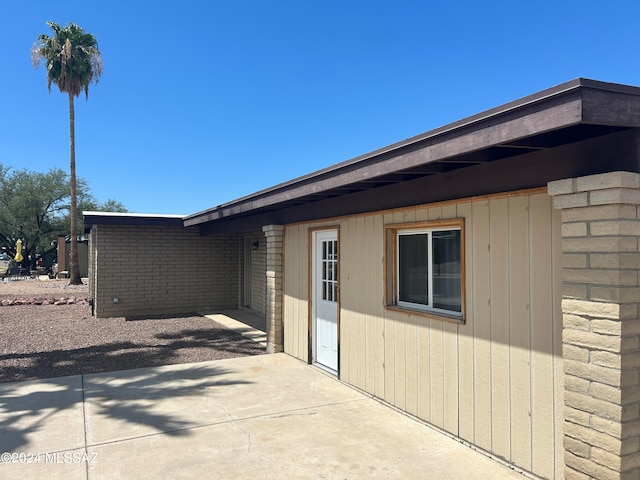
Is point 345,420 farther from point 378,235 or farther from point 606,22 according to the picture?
point 606,22

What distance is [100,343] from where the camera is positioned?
927cm

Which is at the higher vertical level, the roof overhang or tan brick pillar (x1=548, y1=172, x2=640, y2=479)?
the roof overhang

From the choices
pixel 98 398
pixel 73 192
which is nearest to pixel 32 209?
pixel 73 192

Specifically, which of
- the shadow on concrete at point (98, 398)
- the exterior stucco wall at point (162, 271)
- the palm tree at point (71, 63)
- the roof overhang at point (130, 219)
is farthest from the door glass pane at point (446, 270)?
the palm tree at point (71, 63)

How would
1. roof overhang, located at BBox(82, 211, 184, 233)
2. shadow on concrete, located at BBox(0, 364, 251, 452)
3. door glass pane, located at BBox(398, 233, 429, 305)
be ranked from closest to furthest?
shadow on concrete, located at BBox(0, 364, 251, 452) < door glass pane, located at BBox(398, 233, 429, 305) < roof overhang, located at BBox(82, 211, 184, 233)

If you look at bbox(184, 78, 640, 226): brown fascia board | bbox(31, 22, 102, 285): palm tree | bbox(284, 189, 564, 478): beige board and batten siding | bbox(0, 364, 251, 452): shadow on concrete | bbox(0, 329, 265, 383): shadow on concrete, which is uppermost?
bbox(31, 22, 102, 285): palm tree

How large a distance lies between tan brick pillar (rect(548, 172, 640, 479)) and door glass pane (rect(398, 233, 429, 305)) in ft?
6.49

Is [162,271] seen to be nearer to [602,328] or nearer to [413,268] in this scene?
[413,268]

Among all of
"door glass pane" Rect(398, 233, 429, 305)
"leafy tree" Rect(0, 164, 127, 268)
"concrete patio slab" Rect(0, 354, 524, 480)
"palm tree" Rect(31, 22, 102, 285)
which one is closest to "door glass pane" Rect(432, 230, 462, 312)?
"door glass pane" Rect(398, 233, 429, 305)

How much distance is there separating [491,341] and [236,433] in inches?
108

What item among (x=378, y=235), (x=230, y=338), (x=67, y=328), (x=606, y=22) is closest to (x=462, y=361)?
(x=378, y=235)

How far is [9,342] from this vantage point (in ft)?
30.3

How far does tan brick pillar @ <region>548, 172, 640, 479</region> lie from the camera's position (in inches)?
112

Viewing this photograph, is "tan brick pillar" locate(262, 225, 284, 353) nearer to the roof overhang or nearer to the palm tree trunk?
the roof overhang
